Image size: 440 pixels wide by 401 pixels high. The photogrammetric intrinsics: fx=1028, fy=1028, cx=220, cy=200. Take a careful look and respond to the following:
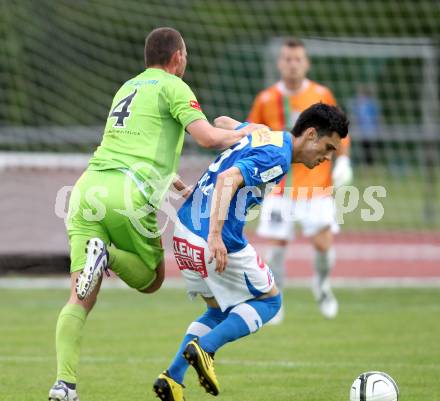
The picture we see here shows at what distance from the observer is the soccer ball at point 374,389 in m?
5.84

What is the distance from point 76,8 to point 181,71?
29.7ft

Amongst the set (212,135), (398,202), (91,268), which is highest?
(398,202)

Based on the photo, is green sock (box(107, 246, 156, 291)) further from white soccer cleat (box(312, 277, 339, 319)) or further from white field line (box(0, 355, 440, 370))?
white soccer cleat (box(312, 277, 339, 319))

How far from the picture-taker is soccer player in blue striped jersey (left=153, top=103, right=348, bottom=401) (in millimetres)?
5734

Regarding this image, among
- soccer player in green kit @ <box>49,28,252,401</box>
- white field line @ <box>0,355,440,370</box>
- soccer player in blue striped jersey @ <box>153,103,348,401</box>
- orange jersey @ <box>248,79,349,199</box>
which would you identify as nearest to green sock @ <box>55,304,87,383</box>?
soccer player in green kit @ <box>49,28,252,401</box>

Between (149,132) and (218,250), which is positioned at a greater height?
(149,132)

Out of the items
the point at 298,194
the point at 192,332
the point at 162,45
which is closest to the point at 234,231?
the point at 192,332

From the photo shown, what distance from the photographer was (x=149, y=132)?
6.27 metres

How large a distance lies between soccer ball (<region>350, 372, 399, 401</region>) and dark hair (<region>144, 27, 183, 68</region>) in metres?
2.30

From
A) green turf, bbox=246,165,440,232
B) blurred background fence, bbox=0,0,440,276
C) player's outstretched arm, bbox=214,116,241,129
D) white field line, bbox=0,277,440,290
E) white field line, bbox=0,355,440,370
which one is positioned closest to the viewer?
player's outstretched arm, bbox=214,116,241,129

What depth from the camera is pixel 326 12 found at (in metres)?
17.8

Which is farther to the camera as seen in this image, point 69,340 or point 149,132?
point 149,132

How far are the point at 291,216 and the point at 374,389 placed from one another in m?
4.82

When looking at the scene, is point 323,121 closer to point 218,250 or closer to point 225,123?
point 225,123
